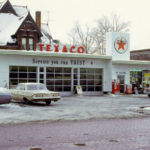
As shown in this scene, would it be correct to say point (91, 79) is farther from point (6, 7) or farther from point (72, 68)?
point (6, 7)

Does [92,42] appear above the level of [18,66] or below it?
above

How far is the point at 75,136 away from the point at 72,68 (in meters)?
21.6

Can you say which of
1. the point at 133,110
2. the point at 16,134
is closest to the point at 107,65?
the point at 133,110

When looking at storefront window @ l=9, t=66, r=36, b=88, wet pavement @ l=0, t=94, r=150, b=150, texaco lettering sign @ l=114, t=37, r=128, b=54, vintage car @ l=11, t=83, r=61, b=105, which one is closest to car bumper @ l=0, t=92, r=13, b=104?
vintage car @ l=11, t=83, r=61, b=105

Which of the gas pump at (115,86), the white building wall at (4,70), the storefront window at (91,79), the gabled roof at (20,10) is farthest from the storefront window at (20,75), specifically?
the gabled roof at (20,10)

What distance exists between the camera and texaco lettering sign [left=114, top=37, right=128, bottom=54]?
32.8 metres

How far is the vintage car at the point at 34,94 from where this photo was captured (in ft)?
63.1

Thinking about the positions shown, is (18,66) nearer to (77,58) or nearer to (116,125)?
(77,58)

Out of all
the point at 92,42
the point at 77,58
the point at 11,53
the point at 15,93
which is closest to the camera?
the point at 15,93

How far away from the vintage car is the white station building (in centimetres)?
667

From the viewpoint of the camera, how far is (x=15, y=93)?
69.9ft

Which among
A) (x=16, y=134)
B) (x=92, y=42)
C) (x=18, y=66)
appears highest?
(x=92, y=42)

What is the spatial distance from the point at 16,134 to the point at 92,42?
5492 centimetres

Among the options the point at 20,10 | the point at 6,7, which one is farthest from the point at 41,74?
the point at 20,10
